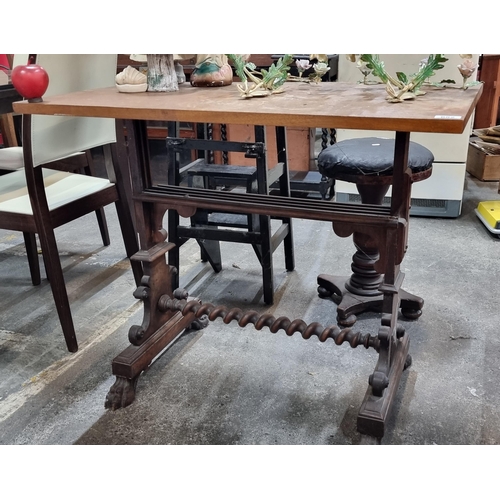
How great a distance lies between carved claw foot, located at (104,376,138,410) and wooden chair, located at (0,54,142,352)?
38cm

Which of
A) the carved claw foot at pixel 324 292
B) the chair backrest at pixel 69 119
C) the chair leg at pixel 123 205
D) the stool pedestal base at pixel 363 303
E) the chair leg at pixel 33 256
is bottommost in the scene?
the carved claw foot at pixel 324 292

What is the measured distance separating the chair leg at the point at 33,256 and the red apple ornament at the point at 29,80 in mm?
1066

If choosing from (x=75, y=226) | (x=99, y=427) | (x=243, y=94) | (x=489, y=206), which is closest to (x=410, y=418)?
(x=99, y=427)

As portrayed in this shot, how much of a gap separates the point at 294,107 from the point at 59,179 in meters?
1.29

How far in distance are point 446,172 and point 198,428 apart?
2.29 m

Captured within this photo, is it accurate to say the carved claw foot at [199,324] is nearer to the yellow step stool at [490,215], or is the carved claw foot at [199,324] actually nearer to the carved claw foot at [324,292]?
the carved claw foot at [324,292]

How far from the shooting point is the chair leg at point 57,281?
2008mm

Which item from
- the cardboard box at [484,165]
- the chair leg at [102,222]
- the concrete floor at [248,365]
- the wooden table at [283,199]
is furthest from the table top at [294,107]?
the cardboard box at [484,165]

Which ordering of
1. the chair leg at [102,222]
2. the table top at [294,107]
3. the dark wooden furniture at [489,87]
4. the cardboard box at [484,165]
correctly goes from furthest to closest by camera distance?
the dark wooden furniture at [489,87] → the cardboard box at [484,165] → the chair leg at [102,222] → the table top at [294,107]

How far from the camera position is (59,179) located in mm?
2338

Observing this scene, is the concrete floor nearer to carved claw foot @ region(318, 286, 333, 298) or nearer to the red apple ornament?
carved claw foot @ region(318, 286, 333, 298)

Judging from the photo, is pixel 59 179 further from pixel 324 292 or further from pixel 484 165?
pixel 484 165

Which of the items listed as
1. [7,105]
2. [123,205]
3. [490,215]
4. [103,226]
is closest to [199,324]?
[123,205]

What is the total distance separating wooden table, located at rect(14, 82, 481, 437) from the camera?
1.37 meters
